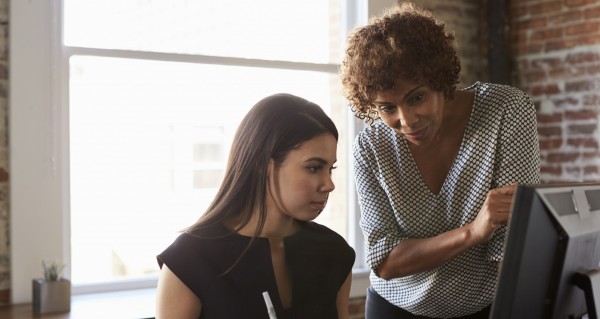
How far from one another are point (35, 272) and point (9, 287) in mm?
104

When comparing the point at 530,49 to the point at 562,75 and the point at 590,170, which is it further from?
the point at 590,170

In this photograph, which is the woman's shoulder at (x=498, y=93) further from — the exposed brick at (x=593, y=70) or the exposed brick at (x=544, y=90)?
the exposed brick at (x=544, y=90)

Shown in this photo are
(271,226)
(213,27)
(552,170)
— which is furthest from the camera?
(552,170)

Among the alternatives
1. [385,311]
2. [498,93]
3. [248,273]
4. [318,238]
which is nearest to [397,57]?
[498,93]

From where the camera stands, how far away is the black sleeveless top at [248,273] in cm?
168

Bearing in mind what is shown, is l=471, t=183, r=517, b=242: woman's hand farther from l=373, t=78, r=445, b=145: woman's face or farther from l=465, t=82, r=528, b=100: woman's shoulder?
l=465, t=82, r=528, b=100: woman's shoulder

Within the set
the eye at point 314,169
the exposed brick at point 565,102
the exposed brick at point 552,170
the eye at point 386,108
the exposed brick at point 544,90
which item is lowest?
the exposed brick at point 552,170

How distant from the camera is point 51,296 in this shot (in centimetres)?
277

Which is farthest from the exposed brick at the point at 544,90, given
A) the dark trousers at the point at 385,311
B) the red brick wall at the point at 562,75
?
the dark trousers at the point at 385,311

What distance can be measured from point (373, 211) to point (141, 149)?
59.4 inches

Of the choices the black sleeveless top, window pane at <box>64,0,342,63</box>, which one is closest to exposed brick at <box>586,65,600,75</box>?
window pane at <box>64,0,342,63</box>

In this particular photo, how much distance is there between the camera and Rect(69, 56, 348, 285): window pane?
3.21 meters

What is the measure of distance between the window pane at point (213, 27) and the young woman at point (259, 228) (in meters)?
1.64

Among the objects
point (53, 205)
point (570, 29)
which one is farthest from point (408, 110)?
point (570, 29)
